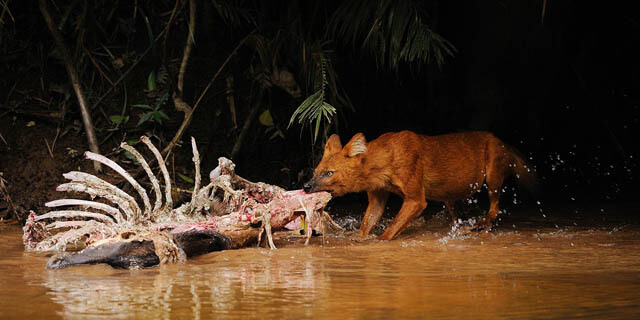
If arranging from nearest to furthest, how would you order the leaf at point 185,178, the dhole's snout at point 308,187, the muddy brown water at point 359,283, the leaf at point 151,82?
the muddy brown water at point 359,283 < the dhole's snout at point 308,187 < the leaf at point 185,178 < the leaf at point 151,82

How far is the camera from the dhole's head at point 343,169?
5.56 metres

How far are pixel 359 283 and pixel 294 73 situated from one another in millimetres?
4139

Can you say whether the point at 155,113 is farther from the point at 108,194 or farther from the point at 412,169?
the point at 412,169

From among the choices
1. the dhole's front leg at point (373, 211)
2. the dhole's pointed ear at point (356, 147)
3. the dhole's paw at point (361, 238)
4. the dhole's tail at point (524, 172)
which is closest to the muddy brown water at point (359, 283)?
the dhole's paw at point (361, 238)

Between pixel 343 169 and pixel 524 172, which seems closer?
pixel 343 169

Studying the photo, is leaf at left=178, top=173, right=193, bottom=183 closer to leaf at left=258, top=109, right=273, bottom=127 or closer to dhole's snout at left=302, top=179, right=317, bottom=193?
leaf at left=258, top=109, right=273, bottom=127

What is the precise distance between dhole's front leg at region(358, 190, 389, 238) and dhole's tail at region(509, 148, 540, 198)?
1.38m

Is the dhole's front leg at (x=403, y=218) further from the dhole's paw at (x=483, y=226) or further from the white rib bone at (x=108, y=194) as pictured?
the white rib bone at (x=108, y=194)

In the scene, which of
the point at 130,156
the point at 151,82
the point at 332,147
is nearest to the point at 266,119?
the point at 151,82

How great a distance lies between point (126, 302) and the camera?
2982 mm

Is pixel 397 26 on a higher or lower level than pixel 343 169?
higher

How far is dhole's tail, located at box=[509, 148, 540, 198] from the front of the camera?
6434 mm

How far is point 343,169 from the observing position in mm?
5602

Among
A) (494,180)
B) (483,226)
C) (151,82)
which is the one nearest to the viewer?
(483,226)
